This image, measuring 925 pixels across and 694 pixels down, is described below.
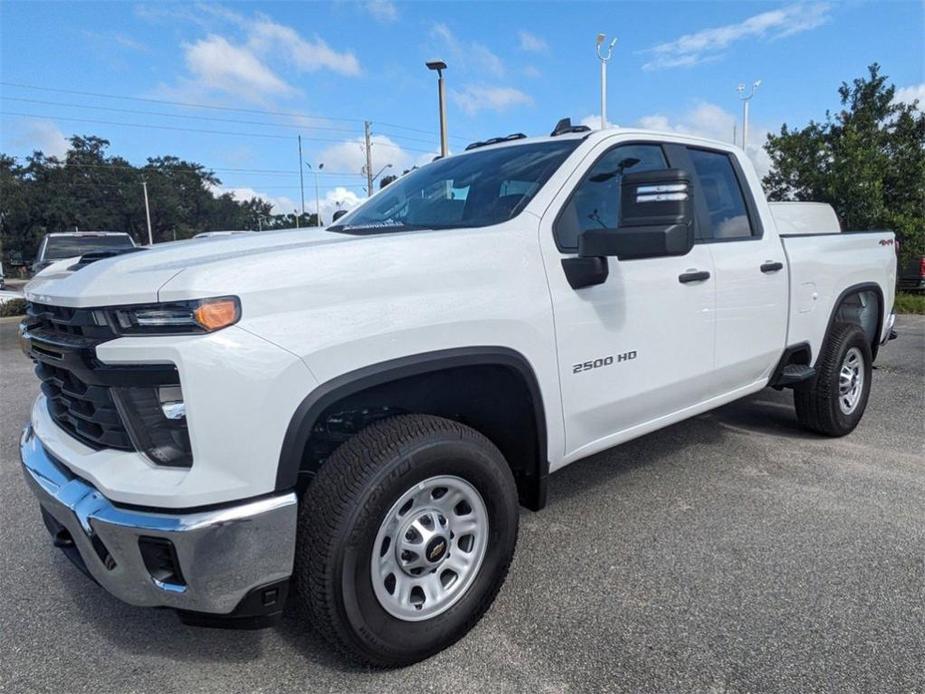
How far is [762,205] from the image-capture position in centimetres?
394

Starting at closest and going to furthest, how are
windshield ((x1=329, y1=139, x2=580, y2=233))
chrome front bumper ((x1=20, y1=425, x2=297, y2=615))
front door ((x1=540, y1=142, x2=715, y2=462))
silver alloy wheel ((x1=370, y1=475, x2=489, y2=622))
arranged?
1. chrome front bumper ((x1=20, y1=425, x2=297, y2=615))
2. silver alloy wheel ((x1=370, y1=475, x2=489, y2=622))
3. front door ((x1=540, y1=142, x2=715, y2=462))
4. windshield ((x1=329, y1=139, x2=580, y2=233))

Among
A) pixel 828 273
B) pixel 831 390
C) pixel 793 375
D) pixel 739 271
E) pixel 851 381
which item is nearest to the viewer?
pixel 739 271

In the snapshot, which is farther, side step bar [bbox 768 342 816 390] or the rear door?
side step bar [bbox 768 342 816 390]

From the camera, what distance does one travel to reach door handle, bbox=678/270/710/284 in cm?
317

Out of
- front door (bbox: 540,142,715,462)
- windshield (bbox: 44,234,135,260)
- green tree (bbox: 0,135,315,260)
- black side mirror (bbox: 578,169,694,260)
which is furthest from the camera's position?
green tree (bbox: 0,135,315,260)

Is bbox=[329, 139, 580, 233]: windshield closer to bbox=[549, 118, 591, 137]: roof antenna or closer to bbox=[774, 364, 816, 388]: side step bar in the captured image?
bbox=[549, 118, 591, 137]: roof antenna

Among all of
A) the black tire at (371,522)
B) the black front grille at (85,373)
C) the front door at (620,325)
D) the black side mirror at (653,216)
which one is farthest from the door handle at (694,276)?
the black front grille at (85,373)

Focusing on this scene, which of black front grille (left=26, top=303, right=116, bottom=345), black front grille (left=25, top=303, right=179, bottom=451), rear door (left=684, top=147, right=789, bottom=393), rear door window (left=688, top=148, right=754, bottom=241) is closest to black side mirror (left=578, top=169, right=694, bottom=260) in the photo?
rear door (left=684, top=147, right=789, bottom=393)

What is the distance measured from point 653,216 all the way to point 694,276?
3.03 feet

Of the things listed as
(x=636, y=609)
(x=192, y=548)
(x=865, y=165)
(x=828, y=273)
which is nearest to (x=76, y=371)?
(x=192, y=548)

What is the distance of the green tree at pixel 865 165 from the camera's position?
13.9 meters

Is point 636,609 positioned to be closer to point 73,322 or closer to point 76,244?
point 73,322

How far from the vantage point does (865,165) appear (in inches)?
543

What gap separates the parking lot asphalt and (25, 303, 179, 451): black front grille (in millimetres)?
896
